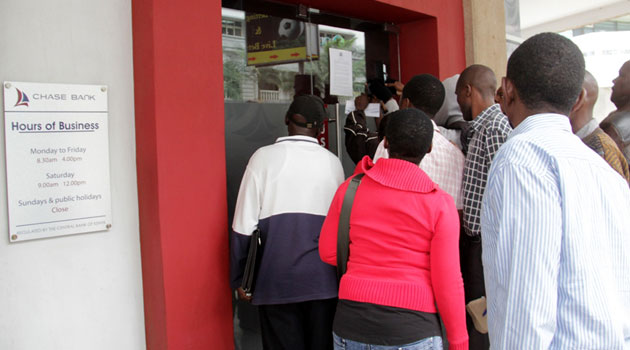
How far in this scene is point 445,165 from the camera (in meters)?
2.80

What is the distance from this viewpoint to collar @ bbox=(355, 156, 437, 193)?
6.89 ft

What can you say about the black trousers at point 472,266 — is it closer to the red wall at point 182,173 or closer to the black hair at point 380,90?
the red wall at point 182,173

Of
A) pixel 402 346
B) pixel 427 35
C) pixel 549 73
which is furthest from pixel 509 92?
pixel 427 35

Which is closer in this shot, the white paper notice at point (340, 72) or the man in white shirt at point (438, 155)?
the man in white shirt at point (438, 155)

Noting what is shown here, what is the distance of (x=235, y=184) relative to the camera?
3467 mm

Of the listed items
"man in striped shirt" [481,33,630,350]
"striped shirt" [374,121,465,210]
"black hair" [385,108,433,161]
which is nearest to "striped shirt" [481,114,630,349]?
"man in striped shirt" [481,33,630,350]

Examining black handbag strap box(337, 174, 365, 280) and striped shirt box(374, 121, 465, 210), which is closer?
black handbag strap box(337, 174, 365, 280)

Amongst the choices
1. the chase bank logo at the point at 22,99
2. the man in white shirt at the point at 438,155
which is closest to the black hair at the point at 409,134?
the man in white shirt at the point at 438,155

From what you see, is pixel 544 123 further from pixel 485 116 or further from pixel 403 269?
pixel 485 116

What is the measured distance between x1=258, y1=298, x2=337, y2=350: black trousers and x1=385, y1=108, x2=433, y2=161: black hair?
1063 millimetres

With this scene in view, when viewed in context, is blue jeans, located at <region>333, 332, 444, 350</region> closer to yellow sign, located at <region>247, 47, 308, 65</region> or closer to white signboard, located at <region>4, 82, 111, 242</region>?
white signboard, located at <region>4, 82, 111, 242</region>

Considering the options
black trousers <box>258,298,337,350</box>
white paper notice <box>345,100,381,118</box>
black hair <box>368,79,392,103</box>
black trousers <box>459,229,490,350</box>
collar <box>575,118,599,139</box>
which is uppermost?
black hair <box>368,79,392,103</box>

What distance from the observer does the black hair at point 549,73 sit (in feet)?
4.66

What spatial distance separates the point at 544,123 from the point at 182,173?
6.36 feet
